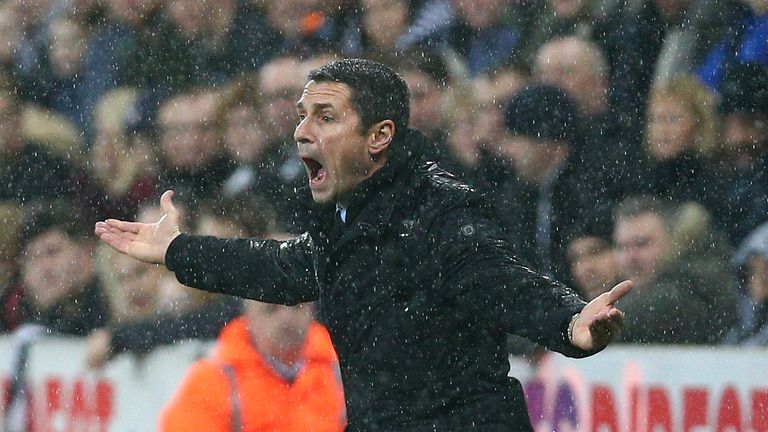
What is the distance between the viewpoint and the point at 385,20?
236 inches

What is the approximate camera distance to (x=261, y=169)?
19.7ft

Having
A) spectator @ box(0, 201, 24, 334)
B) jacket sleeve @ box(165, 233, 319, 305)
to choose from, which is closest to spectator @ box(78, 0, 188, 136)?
spectator @ box(0, 201, 24, 334)

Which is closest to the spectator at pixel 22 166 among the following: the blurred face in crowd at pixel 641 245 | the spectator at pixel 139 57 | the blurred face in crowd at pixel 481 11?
the spectator at pixel 139 57

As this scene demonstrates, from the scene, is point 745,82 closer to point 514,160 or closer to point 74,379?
point 514,160

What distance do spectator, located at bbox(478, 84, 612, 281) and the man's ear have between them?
5.32ft

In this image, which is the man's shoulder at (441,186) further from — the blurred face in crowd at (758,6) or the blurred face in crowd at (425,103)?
the blurred face in crowd at (758,6)

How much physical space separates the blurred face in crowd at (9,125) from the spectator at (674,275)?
275cm

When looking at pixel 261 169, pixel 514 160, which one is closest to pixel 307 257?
pixel 514 160

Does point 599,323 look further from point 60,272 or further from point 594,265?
point 60,272

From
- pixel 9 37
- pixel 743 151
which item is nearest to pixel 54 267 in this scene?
pixel 9 37

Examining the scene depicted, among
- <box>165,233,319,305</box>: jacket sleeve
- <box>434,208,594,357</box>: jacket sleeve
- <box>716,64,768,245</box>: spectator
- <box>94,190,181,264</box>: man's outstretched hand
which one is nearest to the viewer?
<box>434,208,594,357</box>: jacket sleeve

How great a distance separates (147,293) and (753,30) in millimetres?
2612

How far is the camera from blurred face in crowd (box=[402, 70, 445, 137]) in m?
5.78

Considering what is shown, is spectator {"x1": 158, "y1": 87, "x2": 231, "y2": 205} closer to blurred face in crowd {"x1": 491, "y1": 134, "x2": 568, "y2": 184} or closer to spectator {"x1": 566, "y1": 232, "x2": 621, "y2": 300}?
blurred face in crowd {"x1": 491, "y1": 134, "x2": 568, "y2": 184}
